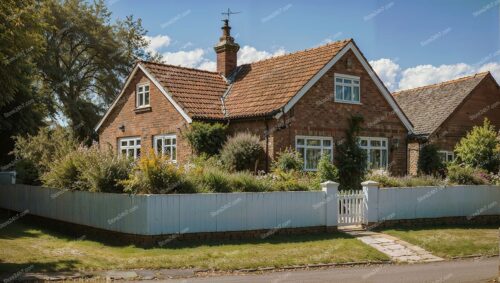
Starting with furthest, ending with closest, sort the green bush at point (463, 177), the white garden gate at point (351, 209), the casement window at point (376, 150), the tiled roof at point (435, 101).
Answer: the tiled roof at point (435, 101) < the casement window at point (376, 150) < the green bush at point (463, 177) < the white garden gate at point (351, 209)

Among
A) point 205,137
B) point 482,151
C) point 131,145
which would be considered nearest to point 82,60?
point 131,145

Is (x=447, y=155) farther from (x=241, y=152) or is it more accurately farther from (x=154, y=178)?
(x=154, y=178)

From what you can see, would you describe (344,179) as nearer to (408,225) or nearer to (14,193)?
(408,225)

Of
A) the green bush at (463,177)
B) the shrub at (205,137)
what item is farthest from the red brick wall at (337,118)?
the green bush at (463,177)

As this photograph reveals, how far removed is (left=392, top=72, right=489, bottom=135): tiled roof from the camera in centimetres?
3038

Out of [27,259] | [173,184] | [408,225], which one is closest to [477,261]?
[408,225]

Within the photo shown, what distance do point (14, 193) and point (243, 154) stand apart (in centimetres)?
984

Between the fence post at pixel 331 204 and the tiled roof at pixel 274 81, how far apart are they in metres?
6.39

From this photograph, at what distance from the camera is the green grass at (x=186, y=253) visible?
39.3 feet

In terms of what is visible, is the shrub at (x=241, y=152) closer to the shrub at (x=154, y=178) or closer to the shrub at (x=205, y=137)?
the shrub at (x=205, y=137)

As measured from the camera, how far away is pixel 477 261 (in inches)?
534

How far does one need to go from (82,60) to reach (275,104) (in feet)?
99.1

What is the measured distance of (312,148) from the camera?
2327 cm

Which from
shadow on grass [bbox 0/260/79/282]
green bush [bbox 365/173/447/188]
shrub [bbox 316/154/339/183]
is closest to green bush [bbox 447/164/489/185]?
green bush [bbox 365/173/447/188]
